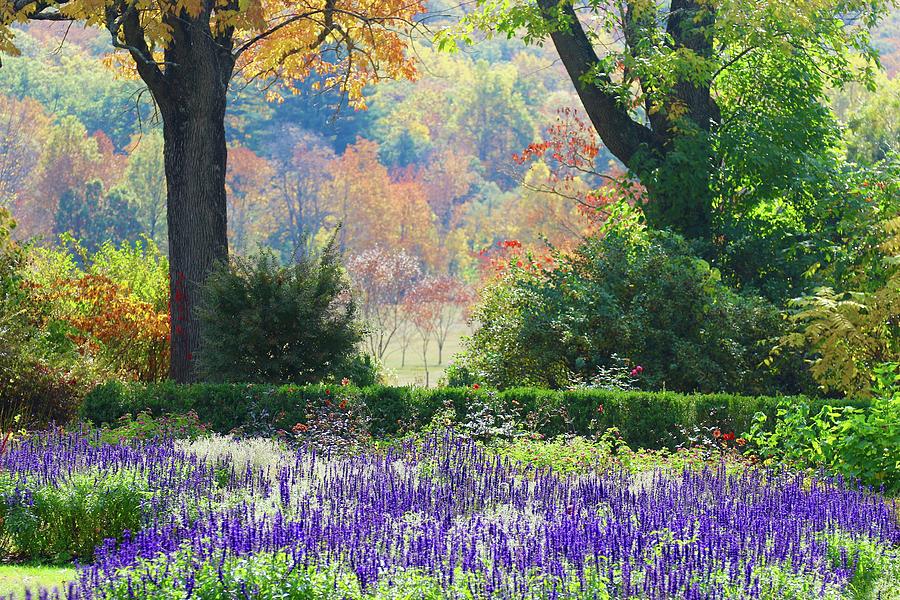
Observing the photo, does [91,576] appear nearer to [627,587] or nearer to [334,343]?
[627,587]

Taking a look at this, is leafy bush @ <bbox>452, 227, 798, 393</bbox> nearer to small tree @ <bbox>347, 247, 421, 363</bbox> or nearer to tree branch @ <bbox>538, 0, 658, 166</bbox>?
tree branch @ <bbox>538, 0, 658, 166</bbox>

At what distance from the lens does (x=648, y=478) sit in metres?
6.91

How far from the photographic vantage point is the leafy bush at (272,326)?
11523 millimetres

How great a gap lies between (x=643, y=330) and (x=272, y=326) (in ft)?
13.2

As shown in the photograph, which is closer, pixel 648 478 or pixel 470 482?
pixel 470 482

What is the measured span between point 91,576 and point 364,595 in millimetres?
1167

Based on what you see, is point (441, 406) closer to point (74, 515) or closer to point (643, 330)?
point (643, 330)

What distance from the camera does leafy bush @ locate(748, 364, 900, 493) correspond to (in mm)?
7164

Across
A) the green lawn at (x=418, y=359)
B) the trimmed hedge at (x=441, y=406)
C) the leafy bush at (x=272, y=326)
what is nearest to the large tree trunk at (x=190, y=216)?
the leafy bush at (x=272, y=326)

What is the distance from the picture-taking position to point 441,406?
Result: 32.7 feet

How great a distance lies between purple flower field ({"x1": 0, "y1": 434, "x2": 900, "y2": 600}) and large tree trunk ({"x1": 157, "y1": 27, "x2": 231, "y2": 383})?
5.25 metres

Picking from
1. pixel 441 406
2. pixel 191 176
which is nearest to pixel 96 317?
pixel 191 176

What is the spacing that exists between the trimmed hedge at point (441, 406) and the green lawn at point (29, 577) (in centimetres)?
392

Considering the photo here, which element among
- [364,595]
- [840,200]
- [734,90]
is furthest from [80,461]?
[734,90]
